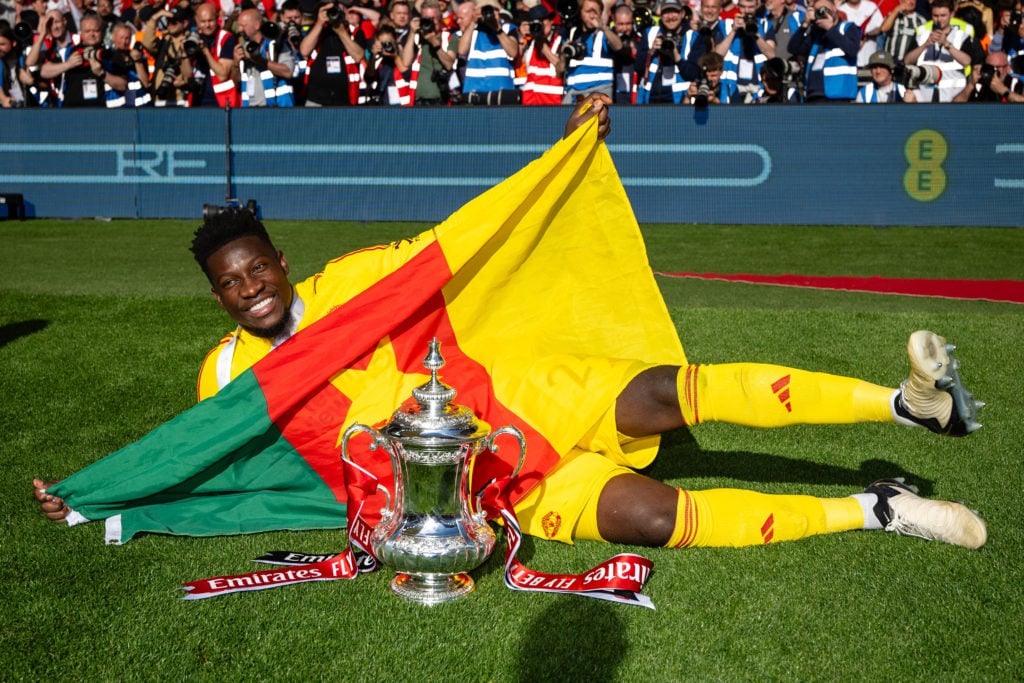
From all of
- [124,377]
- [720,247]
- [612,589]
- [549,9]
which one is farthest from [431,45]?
[612,589]

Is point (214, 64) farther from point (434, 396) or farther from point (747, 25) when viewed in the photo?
point (434, 396)

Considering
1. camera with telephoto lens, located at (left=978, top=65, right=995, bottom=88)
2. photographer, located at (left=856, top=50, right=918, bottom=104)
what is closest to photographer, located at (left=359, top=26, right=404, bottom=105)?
photographer, located at (left=856, top=50, right=918, bottom=104)

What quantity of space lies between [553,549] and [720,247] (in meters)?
7.39

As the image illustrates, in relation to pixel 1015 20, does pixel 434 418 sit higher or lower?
lower

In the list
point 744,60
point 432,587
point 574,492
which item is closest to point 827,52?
point 744,60

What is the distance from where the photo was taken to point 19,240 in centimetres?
1140

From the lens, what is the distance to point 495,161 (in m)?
12.2

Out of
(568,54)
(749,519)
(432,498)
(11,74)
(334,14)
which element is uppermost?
(334,14)

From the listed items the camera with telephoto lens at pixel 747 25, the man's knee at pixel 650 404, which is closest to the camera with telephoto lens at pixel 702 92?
the camera with telephoto lens at pixel 747 25

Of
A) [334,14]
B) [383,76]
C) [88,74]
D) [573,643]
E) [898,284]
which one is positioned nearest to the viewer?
[573,643]

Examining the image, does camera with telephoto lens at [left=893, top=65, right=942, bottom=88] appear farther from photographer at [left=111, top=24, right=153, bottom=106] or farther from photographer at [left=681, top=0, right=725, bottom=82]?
photographer at [left=111, top=24, right=153, bottom=106]

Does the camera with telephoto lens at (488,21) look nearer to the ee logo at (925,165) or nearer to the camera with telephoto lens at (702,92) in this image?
the camera with telephoto lens at (702,92)

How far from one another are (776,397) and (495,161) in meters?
9.27

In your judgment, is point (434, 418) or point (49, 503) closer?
point (434, 418)
